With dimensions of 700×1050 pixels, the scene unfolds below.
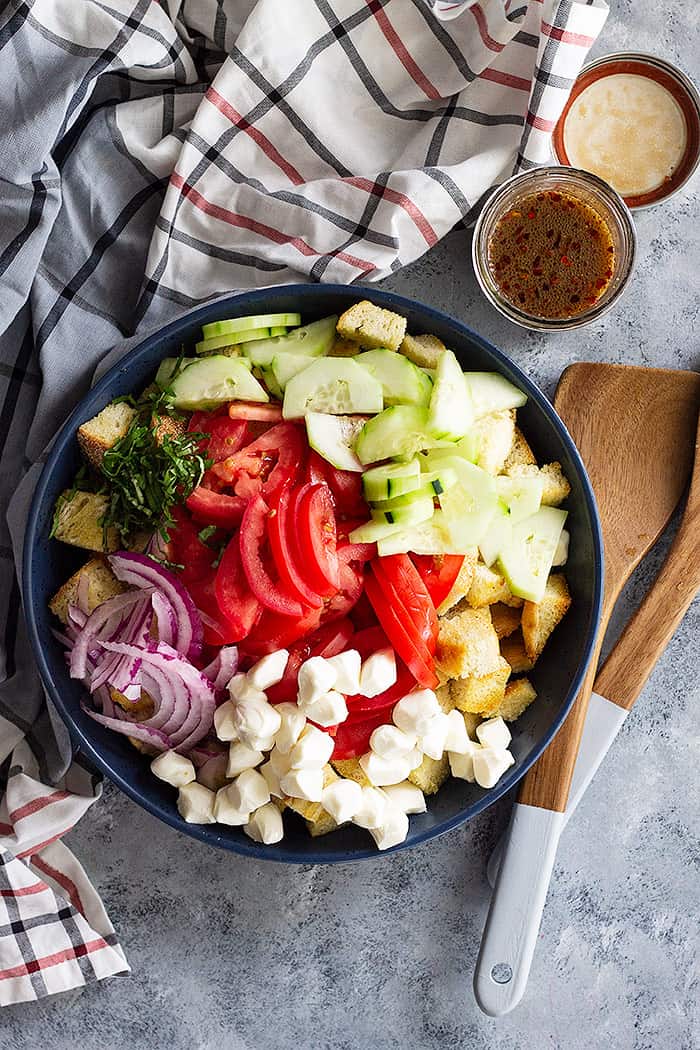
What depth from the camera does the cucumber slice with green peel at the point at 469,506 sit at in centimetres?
196

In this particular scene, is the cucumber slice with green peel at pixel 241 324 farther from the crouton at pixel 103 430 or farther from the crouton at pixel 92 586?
the crouton at pixel 92 586

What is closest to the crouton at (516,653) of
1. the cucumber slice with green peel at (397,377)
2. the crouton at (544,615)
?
the crouton at (544,615)

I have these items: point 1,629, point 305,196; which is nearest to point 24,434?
point 1,629

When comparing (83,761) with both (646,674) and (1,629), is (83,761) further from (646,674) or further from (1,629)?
(646,674)

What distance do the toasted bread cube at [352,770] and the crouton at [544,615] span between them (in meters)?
0.46

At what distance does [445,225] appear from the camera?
7.39 feet

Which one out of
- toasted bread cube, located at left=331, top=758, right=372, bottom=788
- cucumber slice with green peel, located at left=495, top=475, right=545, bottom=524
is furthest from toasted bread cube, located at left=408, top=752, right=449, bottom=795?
cucumber slice with green peel, located at left=495, top=475, right=545, bottom=524

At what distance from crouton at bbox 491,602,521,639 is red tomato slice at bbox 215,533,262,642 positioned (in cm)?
55

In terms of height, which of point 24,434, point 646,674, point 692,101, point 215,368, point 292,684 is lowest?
point 646,674

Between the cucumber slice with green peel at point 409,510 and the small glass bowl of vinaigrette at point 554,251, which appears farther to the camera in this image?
the small glass bowl of vinaigrette at point 554,251

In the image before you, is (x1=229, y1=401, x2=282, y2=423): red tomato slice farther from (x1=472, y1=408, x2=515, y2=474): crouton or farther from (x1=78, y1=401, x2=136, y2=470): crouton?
(x1=472, y1=408, x2=515, y2=474): crouton

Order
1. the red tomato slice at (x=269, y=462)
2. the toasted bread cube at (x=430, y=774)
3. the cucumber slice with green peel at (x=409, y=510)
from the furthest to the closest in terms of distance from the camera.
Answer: the toasted bread cube at (x=430, y=774) → the red tomato slice at (x=269, y=462) → the cucumber slice with green peel at (x=409, y=510)

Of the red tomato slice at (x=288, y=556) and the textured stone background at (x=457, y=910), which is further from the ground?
the red tomato slice at (x=288, y=556)

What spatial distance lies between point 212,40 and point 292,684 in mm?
1504
